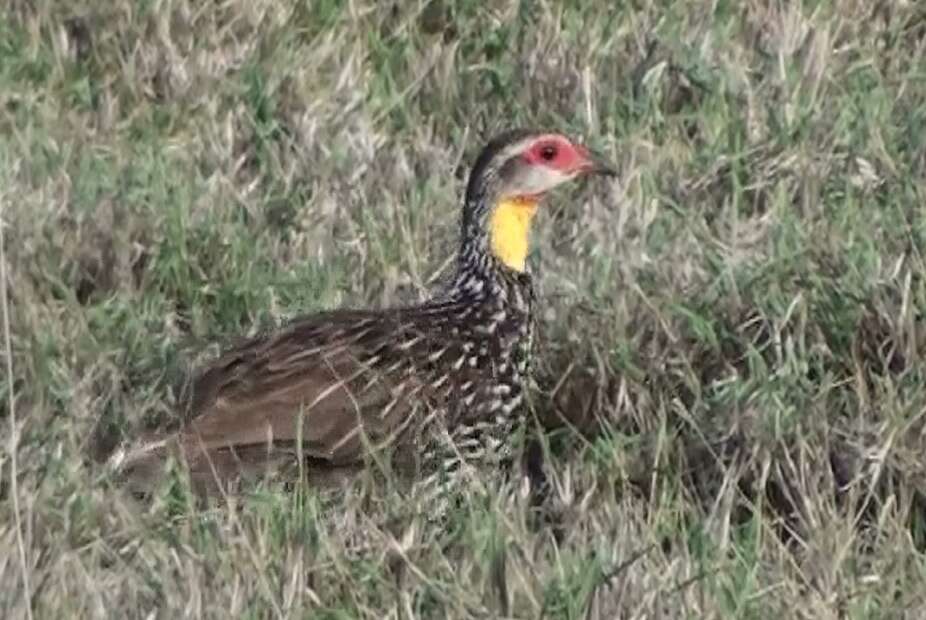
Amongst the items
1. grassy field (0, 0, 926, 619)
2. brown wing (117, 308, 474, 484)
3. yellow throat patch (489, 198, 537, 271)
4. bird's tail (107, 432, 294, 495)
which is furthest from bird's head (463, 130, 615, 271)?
bird's tail (107, 432, 294, 495)

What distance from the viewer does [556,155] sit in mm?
6273

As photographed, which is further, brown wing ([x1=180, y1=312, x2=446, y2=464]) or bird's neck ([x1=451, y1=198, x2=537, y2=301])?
bird's neck ([x1=451, y1=198, x2=537, y2=301])

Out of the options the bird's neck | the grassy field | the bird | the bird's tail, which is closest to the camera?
the grassy field

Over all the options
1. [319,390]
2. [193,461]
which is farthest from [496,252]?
[193,461]

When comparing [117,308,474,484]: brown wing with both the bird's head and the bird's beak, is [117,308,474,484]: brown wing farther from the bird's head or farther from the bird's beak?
the bird's beak

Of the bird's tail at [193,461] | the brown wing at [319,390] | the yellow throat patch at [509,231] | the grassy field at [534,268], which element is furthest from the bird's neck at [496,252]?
the bird's tail at [193,461]

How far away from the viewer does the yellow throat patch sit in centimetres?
625

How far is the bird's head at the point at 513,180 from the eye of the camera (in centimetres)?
624

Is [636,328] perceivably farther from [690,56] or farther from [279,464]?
[690,56]

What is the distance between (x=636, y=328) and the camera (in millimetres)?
5883

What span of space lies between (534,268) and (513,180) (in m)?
0.31

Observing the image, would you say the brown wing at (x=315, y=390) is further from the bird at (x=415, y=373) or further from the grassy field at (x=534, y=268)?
the grassy field at (x=534, y=268)

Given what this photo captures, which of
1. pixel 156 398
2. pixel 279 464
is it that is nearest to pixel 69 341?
pixel 156 398

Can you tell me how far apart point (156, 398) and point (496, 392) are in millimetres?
680
